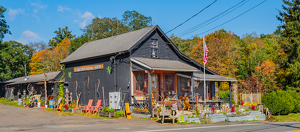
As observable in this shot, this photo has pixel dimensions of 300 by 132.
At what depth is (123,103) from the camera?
764 inches

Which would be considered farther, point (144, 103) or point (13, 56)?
point (13, 56)

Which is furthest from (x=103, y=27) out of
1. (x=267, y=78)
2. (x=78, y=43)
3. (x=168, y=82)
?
(x=168, y=82)

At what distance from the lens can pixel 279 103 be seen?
22.8m

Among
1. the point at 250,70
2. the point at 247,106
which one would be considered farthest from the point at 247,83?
the point at 247,106

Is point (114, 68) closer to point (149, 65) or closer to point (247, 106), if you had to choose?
point (149, 65)

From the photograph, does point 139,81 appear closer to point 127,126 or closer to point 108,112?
point 108,112

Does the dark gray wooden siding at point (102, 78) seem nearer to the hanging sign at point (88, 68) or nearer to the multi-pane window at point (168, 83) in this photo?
the hanging sign at point (88, 68)

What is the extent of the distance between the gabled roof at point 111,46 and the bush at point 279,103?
11.8 meters

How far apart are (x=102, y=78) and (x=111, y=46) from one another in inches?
116

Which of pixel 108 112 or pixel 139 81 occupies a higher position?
pixel 139 81

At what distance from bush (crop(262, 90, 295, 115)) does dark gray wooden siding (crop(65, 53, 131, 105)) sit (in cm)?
1230

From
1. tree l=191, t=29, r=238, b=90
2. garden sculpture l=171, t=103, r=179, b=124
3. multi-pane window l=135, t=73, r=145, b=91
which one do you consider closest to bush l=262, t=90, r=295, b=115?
multi-pane window l=135, t=73, r=145, b=91

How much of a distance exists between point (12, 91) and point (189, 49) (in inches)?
1240

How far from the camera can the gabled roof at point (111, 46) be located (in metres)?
21.1
